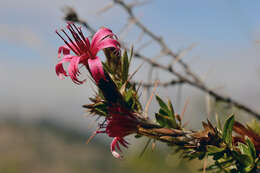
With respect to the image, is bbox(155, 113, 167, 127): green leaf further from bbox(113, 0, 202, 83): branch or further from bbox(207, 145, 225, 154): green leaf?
bbox(113, 0, 202, 83): branch

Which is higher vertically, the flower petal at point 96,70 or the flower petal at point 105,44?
the flower petal at point 105,44

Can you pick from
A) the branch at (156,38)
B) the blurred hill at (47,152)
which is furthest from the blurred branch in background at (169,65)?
the blurred hill at (47,152)

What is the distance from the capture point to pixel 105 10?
90.2 inches

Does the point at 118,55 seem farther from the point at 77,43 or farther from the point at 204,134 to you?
the point at 204,134

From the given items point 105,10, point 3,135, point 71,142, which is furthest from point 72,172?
point 105,10

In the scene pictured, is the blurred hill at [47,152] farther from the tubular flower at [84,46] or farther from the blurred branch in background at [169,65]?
the tubular flower at [84,46]

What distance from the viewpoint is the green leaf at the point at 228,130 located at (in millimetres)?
975

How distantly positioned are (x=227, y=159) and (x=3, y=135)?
15466 centimetres

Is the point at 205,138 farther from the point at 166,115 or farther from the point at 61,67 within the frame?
the point at 61,67

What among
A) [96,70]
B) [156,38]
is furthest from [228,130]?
[156,38]

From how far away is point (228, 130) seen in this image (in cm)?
98

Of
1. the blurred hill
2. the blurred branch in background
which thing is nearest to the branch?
the blurred branch in background

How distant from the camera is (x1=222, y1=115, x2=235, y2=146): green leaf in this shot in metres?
0.98

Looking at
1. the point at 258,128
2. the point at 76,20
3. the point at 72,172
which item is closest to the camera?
the point at 258,128
